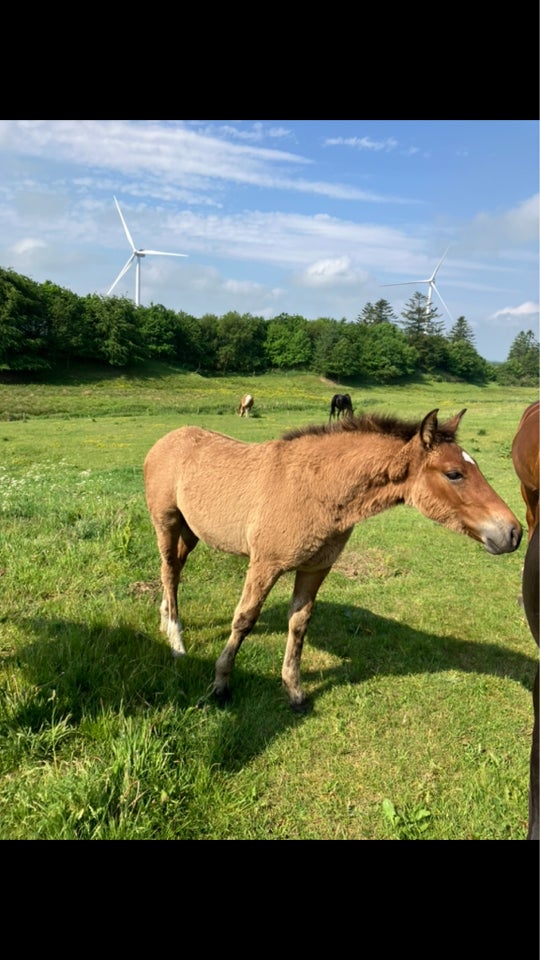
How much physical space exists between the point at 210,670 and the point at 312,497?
1.90 m

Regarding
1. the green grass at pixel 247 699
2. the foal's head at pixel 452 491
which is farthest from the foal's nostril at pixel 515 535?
the green grass at pixel 247 699

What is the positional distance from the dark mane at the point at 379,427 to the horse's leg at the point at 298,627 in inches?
49.1

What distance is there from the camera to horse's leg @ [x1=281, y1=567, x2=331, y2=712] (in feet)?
14.4

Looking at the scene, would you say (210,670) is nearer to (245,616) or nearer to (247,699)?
(247,699)

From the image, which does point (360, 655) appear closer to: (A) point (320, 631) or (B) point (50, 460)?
(A) point (320, 631)

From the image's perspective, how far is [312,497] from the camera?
3979mm

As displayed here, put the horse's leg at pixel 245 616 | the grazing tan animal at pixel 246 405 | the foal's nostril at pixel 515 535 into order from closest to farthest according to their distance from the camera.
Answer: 1. the foal's nostril at pixel 515 535
2. the horse's leg at pixel 245 616
3. the grazing tan animal at pixel 246 405

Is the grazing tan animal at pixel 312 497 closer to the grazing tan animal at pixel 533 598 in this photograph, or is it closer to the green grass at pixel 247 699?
the grazing tan animal at pixel 533 598

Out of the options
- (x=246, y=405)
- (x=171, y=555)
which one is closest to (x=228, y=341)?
(x=246, y=405)

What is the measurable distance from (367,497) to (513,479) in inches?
501

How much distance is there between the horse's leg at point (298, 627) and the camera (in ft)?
14.4

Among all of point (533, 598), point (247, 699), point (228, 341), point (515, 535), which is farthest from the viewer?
point (228, 341)
